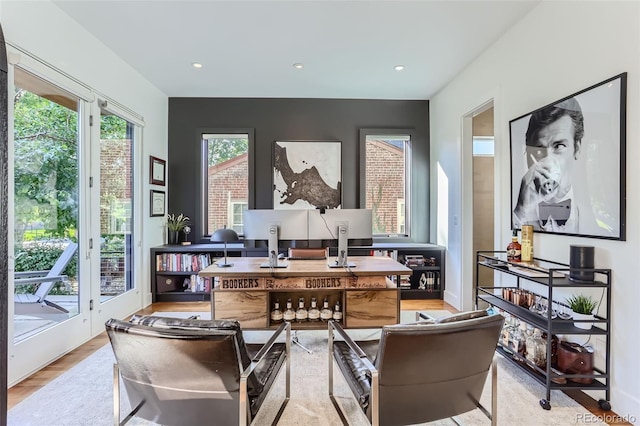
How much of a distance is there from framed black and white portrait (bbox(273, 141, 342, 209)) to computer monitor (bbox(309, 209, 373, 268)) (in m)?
2.09

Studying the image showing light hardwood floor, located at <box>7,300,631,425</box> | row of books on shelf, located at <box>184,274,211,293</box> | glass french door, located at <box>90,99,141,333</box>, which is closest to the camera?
light hardwood floor, located at <box>7,300,631,425</box>

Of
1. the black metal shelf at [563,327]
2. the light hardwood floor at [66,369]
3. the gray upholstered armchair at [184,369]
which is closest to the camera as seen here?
the gray upholstered armchair at [184,369]

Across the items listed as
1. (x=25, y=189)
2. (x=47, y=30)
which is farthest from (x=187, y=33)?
(x=25, y=189)

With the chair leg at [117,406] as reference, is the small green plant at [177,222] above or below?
above

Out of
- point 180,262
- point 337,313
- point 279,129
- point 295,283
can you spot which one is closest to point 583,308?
point 337,313

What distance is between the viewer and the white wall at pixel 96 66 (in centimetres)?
243

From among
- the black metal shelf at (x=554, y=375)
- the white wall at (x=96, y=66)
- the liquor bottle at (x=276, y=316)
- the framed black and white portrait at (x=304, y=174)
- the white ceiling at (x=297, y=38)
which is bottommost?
the black metal shelf at (x=554, y=375)

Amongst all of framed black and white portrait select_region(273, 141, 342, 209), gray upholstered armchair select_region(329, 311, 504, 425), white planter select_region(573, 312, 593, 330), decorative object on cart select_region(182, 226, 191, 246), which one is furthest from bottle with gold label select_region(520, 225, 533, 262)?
decorative object on cart select_region(182, 226, 191, 246)

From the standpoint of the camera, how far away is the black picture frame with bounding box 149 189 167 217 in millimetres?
4352

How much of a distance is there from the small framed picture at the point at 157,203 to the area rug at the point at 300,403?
222 centimetres

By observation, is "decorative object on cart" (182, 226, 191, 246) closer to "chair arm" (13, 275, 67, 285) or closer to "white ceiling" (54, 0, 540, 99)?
"chair arm" (13, 275, 67, 285)

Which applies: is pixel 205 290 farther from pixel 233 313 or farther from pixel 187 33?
pixel 187 33

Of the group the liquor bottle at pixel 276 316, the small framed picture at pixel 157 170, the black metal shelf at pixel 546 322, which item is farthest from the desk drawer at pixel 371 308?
the small framed picture at pixel 157 170

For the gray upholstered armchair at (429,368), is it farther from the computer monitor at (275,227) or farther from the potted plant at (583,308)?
the computer monitor at (275,227)
